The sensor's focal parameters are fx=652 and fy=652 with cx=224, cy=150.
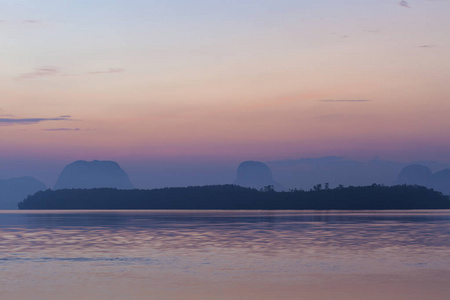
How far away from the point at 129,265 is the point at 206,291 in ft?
37.9

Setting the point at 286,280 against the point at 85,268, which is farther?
the point at 85,268

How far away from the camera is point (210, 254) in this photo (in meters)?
47.8

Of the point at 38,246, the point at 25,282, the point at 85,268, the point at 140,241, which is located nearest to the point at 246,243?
the point at 140,241

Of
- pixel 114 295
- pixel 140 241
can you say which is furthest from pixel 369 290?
pixel 140 241

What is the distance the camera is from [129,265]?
133 feet

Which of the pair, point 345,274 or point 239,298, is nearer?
point 239,298

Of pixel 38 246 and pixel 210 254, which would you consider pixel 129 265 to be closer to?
pixel 210 254

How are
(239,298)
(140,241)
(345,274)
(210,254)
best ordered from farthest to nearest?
1. (140,241)
2. (210,254)
3. (345,274)
4. (239,298)

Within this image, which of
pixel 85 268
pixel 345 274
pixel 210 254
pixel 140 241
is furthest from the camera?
pixel 140 241

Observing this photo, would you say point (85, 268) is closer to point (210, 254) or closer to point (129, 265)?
point (129, 265)

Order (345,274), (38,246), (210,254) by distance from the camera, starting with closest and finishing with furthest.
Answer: (345,274) → (210,254) → (38,246)

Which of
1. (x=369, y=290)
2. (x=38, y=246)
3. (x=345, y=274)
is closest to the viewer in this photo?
(x=369, y=290)

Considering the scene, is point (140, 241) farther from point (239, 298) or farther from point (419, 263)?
point (239, 298)

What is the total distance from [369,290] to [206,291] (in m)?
7.61
